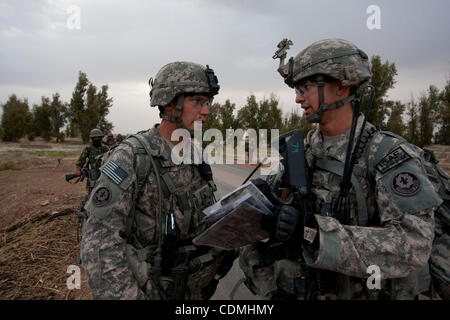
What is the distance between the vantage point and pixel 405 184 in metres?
1.55

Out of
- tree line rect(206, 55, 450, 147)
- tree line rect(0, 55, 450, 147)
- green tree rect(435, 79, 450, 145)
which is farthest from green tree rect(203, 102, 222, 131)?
green tree rect(435, 79, 450, 145)

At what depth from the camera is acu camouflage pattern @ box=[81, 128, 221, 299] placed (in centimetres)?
175

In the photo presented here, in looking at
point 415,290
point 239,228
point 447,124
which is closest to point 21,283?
point 239,228

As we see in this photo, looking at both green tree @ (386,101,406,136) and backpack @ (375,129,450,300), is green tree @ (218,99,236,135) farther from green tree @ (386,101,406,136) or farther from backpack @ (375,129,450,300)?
backpack @ (375,129,450,300)

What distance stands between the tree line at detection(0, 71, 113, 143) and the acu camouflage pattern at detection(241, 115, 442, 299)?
4579 centimetres

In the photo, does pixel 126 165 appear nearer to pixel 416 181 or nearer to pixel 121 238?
pixel 121 238

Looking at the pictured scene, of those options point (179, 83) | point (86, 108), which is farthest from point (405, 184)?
point (86, 108)

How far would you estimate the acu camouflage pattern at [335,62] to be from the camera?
6.29ft

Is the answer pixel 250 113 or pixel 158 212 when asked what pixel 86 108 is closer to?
pixel 250 113

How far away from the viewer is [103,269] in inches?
69.1

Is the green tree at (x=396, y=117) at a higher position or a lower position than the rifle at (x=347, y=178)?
higher

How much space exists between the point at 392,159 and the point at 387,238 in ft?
1.55

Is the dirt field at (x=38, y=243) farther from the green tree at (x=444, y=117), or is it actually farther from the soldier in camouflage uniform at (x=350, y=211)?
the green tree at (x=444, y=117)

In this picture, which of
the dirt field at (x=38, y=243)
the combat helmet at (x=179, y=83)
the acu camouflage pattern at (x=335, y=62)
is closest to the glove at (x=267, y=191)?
the acu camouflage pattern at (x=335, y=62)
